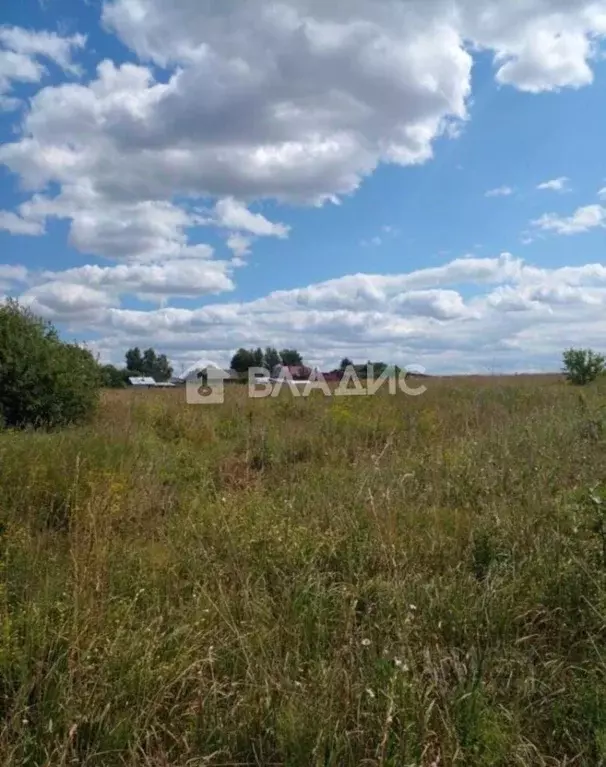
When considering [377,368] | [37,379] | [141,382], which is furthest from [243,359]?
[37,379]

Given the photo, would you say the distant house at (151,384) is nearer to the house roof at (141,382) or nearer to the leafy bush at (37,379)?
the house roof at (141,382)

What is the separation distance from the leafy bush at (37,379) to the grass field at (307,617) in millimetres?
4396

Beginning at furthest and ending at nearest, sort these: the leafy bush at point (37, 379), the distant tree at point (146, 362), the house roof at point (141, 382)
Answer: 1. the distant tree at point (146, 362)
2. the house roof at point (141, 382)
3. the leafy bush at point (37, 379)

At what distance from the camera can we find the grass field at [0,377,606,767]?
2.18m

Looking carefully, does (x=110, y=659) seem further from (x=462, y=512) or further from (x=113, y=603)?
(x=462, y=512)

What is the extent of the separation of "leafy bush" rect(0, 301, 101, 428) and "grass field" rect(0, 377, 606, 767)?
440 cm

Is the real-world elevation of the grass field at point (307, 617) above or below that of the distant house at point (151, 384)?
below

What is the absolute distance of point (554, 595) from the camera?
3047 millimetres

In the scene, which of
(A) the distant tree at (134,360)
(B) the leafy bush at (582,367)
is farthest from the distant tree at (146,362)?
(B) the leafy bush at (582,367)

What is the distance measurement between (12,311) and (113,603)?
8.55 metres

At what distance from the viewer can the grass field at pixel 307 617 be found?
2182mm

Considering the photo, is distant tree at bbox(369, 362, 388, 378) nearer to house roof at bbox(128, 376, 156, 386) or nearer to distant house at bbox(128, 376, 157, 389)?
distant house at bbox(128, 376, 157, 389)

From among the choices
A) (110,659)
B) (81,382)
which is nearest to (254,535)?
(110,659)

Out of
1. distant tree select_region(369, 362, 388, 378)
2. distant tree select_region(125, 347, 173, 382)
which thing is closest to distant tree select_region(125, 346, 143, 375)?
distant tree select_region(125, 347, 173, 382)
